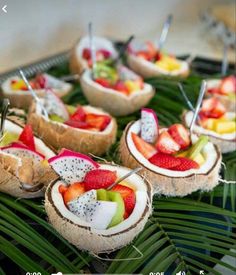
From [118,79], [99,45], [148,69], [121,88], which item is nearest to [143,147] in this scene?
[121,88]

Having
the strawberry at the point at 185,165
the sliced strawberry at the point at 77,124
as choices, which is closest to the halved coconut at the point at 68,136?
the sliced strawberry at the point at 77,124

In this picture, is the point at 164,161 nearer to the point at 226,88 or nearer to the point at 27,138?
the point at 27,138

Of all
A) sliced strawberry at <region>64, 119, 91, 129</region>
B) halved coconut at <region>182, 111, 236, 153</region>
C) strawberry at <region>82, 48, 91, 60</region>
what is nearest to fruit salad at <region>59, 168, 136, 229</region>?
sliced strawberry at <region>64, 119, 91, 129</region>

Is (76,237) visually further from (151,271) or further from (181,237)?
(181,237)

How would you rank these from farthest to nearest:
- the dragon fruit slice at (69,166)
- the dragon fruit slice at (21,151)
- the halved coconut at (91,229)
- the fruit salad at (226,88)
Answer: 1. the fruit salad at (226,88)
2. the dragon fruit slice at (21,151)
3. the dragon fruit slice at (69,166)
4. the halved coconut at (91,229)

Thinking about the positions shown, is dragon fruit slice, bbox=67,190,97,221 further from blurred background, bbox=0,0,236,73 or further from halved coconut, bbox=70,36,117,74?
halved coconut, bbox=70,36,117,74

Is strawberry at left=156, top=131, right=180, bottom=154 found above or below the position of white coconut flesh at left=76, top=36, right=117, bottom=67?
above

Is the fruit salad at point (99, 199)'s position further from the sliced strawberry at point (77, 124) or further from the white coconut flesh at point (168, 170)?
the sliced strawberry at point (77, 124)

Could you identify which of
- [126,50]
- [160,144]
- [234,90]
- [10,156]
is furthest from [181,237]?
[126,50]

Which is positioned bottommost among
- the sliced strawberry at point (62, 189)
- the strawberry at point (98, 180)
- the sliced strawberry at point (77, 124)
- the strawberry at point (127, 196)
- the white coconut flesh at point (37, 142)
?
the sliced strawberry at point (77, 124)
